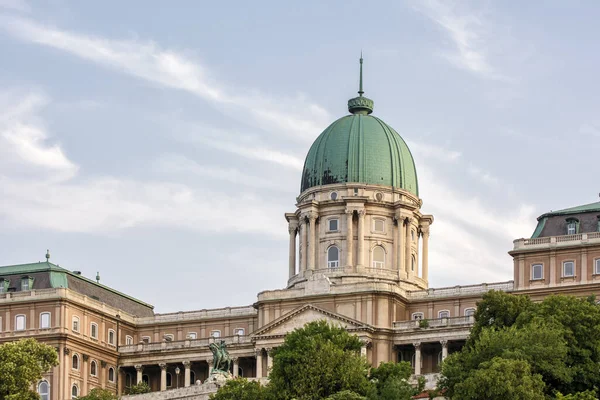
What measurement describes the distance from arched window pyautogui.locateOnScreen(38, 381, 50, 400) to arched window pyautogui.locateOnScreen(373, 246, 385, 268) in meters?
37.7

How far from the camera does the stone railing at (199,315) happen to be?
193 metres

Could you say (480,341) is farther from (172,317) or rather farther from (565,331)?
(172,317)

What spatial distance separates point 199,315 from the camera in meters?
196

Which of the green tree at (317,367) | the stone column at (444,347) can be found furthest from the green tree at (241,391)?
the stone column at (444,347)

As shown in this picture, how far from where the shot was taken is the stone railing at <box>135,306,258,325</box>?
193 m

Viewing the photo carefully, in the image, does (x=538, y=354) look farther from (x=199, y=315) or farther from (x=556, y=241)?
(x=199, y=315)

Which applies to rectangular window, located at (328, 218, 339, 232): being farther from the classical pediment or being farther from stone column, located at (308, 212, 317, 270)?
the classical pediment

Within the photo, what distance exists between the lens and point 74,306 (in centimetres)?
18638

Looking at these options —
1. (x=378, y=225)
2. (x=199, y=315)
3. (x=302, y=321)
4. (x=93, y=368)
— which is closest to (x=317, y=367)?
(x=302, y=321)

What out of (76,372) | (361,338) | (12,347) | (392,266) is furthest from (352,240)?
(12,347)

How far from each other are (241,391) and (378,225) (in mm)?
54483

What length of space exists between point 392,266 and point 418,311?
1077 cm

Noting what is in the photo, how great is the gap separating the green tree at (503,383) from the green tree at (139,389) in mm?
56603

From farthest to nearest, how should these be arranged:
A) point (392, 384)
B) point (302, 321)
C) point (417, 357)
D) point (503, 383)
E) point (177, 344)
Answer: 1. point (177, 344)
2. point (302, 321)
3. point (417, 357)
4. point (392, 384)
5. point (503, 383)
